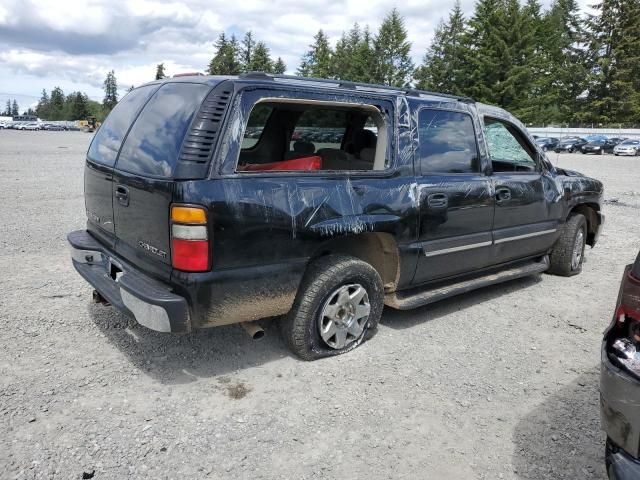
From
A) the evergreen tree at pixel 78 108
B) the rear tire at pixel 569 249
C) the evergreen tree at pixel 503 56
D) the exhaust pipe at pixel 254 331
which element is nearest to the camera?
the exhaust pipe at pixel 254 331

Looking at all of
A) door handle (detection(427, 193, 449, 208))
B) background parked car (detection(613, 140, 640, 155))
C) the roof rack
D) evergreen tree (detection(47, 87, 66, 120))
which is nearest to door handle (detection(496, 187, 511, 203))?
door handle (detection(427, 193, 449, 208))

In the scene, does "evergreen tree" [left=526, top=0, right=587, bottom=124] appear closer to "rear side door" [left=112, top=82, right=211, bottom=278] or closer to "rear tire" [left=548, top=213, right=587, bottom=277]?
"rear tire" [left=548, top=213, right=587, bottom=277]

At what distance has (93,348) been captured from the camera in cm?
374

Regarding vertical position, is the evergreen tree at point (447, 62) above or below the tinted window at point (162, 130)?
above

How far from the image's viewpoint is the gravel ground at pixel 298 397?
266 centimetres

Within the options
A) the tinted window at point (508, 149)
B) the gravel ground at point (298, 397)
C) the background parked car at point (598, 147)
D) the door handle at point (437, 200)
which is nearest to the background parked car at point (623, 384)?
the gravel ground at point (298, 397)

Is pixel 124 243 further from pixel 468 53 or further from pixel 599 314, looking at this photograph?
pixel 468 53

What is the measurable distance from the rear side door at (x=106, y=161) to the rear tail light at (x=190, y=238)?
0.90m

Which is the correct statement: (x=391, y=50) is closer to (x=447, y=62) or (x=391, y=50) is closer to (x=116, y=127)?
(x=447, y=62)

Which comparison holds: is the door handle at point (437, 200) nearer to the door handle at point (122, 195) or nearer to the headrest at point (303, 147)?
the headrest at point (303, 147)

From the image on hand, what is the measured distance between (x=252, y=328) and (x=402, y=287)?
1324mm

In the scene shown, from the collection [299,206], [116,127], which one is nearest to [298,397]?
[299,206]

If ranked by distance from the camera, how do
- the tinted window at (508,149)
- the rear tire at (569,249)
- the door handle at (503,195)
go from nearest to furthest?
the door handle at (503,195) < the tinted window at (508,149) < the rear tire at (569,249)

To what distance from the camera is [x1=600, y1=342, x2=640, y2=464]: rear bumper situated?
6.44ft
